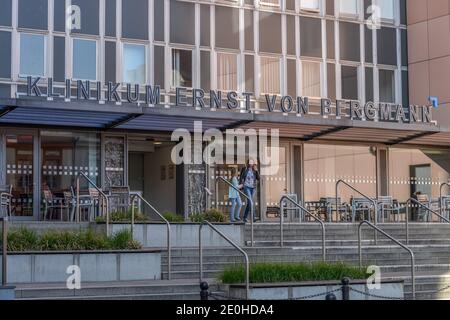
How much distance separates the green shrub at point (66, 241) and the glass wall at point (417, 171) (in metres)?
15.7

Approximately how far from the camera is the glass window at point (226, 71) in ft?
94.3

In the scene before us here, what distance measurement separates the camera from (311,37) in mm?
30531

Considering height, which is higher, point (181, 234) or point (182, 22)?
point (182, 22)

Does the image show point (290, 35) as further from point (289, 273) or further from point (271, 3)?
point (289, 273)

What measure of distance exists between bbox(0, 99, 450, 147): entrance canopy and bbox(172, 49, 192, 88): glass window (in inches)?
72.9

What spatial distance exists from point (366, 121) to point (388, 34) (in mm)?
6443

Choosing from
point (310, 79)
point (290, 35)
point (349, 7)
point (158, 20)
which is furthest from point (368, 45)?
point (158, 20)

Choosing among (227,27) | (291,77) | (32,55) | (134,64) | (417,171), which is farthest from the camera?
(417,171)

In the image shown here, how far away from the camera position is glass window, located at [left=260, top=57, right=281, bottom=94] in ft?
96.6

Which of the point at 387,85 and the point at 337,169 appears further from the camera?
the point at 387,85

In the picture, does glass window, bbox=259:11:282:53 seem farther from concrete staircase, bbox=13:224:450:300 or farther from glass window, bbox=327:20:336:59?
concrete staircase, bbox=13:224:450:300

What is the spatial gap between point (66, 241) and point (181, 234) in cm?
363
